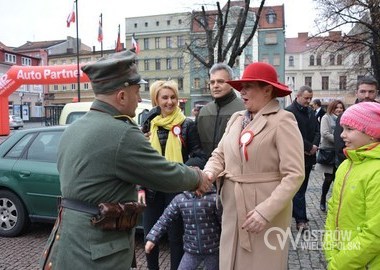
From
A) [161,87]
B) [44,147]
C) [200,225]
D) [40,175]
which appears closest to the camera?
[200,225]

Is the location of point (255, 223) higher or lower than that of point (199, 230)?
higher

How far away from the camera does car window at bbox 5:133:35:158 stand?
620 centimetres

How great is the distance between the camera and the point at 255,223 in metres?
2.50

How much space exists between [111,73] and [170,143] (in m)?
1.77

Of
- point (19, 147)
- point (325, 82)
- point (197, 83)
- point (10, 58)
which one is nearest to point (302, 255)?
point (19, 147)

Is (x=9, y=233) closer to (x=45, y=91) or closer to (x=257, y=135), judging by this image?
(x=257, y=135)

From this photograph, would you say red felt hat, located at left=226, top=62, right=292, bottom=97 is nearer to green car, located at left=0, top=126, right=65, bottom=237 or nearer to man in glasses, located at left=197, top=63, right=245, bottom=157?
man in glasses, located at left=197, top=63, right=245, bottom=157

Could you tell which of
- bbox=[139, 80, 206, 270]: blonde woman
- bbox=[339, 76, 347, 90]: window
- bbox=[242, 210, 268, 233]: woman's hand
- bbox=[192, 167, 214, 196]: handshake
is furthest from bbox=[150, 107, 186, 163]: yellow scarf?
bbox=[339, 76, 347, 90]: window

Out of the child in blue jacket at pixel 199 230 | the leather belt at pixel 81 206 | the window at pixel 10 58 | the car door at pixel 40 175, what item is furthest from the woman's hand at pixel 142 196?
the window at pixel 10 58

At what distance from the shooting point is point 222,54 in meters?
19.0

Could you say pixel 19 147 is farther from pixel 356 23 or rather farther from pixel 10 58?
pixel 10 58

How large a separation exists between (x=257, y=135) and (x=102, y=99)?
1054 mm

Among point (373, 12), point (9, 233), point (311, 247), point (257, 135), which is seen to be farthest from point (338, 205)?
point (373, 12)

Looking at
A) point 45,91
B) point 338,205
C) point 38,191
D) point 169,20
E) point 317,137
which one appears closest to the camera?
point 338,205
